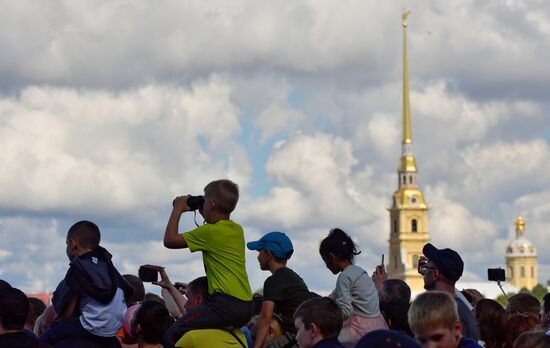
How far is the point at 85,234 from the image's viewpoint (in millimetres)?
10602

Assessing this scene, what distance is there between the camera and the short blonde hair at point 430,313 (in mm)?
8188

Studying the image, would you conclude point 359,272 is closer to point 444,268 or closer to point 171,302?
point 444,268

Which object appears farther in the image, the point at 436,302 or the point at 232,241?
the point at 232,241

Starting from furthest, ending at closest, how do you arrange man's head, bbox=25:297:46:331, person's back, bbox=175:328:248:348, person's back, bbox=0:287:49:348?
man's head, bbox=25:297:46:331, person's back, bbox=175:328:248:348, person's back, bbox=0:287:49:348

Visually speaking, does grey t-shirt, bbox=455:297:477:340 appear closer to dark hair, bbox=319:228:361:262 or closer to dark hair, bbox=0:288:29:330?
dark hair, bbox=319:228:361:262

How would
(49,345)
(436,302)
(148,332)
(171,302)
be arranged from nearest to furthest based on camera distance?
(436,302) < (49,345) < (148,332) < (171,302)

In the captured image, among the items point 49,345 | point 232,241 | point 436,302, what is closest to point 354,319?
point 232,241

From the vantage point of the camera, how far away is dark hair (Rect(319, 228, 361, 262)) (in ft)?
38.1

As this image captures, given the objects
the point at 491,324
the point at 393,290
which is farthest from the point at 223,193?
the point at 393,290

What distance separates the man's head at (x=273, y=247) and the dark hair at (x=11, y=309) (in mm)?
2051

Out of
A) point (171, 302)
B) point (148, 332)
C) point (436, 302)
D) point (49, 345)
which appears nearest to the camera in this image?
point (436, 302)

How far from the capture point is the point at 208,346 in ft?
34.8

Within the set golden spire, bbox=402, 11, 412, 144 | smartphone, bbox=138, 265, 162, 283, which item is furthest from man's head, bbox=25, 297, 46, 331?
golden spire, bbox=402, 11, 412, 144

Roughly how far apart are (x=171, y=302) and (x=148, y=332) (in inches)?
55.6
